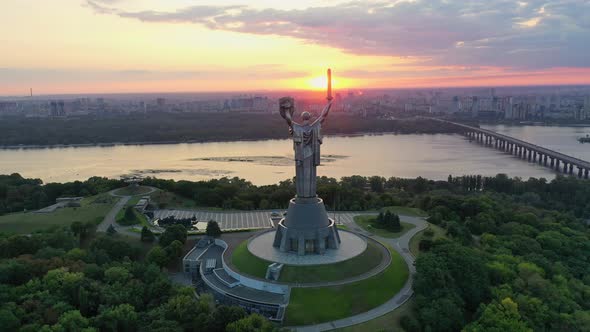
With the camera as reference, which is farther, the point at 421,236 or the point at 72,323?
the point at 421,236

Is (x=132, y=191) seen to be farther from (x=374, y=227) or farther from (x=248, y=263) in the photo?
(x=374, y=227)

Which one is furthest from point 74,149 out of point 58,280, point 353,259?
point 353,259

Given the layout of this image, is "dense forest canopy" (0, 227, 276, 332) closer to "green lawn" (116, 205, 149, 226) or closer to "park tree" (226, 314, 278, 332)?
"park tree" (226, 314, 278, 332)

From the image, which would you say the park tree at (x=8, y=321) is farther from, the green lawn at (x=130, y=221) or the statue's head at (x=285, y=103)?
the statue's head at (x=285, y=103)

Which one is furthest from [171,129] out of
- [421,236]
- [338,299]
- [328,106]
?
[338,299]

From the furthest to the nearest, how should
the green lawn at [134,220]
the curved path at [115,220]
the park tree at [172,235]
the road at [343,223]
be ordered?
the green lawn at [134,220] → the curved path at [115,220] → the park tree at [172,235] → the road at [343,223]

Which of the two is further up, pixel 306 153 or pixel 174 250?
pixel 306 153

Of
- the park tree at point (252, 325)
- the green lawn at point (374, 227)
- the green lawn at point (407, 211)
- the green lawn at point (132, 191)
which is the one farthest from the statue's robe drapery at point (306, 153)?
the green lawn at point (132, 191)
